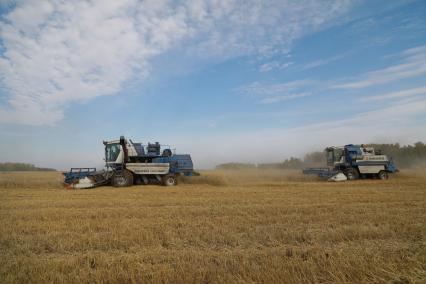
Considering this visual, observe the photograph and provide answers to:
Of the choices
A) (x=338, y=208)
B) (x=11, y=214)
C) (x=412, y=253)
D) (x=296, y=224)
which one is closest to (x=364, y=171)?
(x=338, y=208)

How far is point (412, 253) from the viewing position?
17.8 ft

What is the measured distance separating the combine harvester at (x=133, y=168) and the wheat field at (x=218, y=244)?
32.8ft

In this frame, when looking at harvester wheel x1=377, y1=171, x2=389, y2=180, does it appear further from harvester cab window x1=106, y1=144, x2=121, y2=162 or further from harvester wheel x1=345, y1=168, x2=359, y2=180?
harvester cab window x1=106, y1=144, x2=121, y2=162

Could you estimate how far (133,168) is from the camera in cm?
2177

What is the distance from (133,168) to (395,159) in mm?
44720

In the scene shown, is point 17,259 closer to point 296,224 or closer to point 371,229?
point 296,224

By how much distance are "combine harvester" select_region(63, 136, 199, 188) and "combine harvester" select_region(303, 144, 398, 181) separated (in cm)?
1033

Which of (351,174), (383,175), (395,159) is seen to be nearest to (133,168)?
(351,174)

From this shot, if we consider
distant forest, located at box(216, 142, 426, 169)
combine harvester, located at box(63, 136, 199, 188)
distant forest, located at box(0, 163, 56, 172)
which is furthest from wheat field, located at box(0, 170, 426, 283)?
distant forest, located at box(0, 163, 56, 172)

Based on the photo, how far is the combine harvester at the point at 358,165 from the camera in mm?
24875

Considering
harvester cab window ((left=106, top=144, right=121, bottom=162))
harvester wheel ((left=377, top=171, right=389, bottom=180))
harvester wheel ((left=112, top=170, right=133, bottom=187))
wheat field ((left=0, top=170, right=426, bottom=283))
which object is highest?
harvester cab window ((left=106, top=144, right=121, bottom=162))

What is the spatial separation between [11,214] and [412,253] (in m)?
10.0

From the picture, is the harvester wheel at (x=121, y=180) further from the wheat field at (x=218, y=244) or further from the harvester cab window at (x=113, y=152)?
the wheat field at (x=218, y=244)

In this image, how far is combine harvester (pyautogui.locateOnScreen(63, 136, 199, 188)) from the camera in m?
20.7
